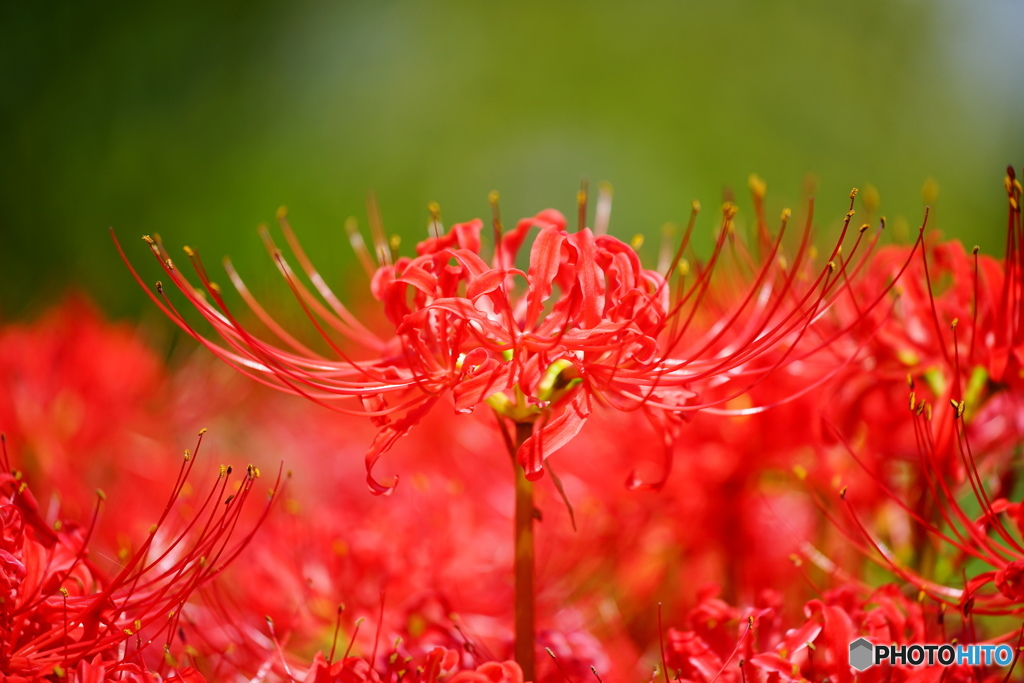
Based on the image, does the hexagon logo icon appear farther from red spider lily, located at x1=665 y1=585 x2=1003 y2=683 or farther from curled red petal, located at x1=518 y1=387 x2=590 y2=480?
curled red petal, located at x1=518 y1=387 x2=590 y2=480

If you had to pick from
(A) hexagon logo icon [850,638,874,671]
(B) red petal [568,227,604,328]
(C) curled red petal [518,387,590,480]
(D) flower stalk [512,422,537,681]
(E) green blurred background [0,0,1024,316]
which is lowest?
(A) hexagon logo icon [850,638,874,671]

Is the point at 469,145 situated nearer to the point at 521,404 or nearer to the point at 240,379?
the point at 240,379

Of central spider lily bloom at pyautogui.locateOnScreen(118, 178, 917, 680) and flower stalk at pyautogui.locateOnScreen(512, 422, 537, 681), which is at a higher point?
central spider lily bloom at pyautogui.locateOnScreen(118, 178, 917, 680)

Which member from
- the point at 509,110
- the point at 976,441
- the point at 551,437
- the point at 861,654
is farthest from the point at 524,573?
the point at 509,110

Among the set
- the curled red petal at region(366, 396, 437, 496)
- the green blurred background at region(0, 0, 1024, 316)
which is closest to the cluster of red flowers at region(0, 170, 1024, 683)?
the curled red petal at region(366, 396, 437, 496)

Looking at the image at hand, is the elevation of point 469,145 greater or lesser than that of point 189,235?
greater

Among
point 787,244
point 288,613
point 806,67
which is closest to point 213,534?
point 288,613
